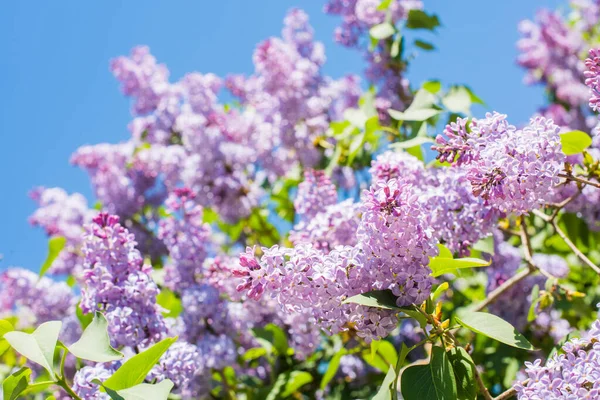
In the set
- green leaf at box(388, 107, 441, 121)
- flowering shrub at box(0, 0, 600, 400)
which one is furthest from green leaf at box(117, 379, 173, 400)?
green leaf at box(388, 107, 441, 121)

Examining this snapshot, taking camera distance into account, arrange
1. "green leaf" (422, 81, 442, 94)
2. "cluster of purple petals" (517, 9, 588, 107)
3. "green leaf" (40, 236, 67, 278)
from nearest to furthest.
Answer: "green leaf" (40, 236, 67, 278) → "green leaf" (422, 81, 442, 94) → "cluster of purple petals" (517, 9, 588, 107)

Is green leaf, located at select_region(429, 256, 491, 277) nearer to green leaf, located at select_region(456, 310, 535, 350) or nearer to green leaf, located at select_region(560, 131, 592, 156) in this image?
green leaf, located at select_region(456, 310, 535, 350)

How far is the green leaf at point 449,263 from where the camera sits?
1.58 m

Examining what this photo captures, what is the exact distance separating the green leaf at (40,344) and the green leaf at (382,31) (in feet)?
9.46

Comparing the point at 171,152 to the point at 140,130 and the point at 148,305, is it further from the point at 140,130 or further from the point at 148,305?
the point at 148,305

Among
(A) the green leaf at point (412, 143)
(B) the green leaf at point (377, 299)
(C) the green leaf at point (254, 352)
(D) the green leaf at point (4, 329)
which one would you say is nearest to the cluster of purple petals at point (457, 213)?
(A) the green leaf at point (412, 143)

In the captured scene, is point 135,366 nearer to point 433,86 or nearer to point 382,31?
point 433,86

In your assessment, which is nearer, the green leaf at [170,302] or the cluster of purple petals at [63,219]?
the green leaf at [170,302]

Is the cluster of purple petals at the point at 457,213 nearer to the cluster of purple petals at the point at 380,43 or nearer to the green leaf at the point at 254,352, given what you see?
the green leaf at the point at 254,352

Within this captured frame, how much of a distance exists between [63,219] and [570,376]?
4381mm

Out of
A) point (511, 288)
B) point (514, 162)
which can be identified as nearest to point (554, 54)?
point (511, 288)

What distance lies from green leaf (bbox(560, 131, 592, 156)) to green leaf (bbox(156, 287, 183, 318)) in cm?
184

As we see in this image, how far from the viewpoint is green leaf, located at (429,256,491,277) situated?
1579mm

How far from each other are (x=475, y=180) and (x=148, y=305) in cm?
112
